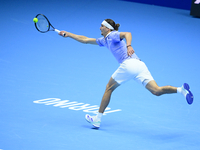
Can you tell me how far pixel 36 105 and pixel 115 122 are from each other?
153cm

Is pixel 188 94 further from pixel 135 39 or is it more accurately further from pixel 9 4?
pixel 9 4

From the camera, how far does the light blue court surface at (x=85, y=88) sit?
632cm

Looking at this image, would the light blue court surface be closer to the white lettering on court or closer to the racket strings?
the white lettering on court

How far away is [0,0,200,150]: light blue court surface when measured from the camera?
6320 millimetres

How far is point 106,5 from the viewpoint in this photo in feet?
58.9

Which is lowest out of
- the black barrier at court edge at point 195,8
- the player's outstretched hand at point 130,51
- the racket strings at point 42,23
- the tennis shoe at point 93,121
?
the tennis shoe at point 93,121

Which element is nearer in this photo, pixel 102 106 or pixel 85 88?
pixel 102 106

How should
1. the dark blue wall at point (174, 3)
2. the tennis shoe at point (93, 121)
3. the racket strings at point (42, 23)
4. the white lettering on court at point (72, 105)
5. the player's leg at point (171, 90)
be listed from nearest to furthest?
the player's leg at point (171, 90) < the tennis shoe at point (93, 121) < the white lettering on court at point (72, 105) < the racket strings at point (42, 23) < the dark blue wall at point (174, 3)

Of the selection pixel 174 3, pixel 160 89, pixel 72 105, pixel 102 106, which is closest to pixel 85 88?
pixel 72 105

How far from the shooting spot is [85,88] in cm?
862

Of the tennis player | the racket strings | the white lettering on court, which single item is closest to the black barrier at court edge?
the racket strings

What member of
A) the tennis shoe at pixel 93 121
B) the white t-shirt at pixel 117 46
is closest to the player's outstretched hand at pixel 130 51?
the white t-shirt at pixel 117 46

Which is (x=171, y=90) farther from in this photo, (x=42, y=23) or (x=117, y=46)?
(x=42, y=23)

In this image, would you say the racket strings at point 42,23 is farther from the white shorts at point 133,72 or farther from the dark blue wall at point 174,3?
the dark blue wall at point 174,3
